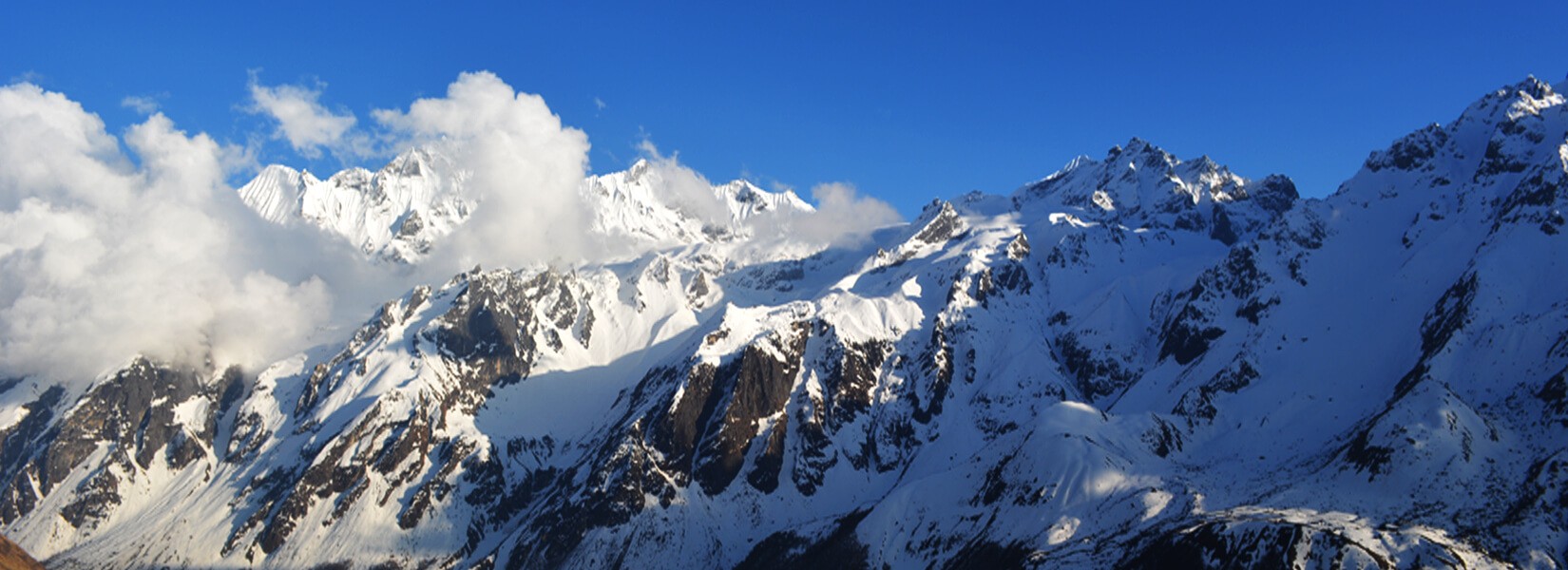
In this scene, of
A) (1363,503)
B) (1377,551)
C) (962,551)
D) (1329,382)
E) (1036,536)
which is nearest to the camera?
(1377,551)

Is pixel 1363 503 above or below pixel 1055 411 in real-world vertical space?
below

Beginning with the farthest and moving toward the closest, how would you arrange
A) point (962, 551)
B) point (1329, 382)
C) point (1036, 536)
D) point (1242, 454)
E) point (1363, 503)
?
point (1329, 382)
point (1242, 454)
point (962, 551)
point (1036, 536)
point (1363, 503)

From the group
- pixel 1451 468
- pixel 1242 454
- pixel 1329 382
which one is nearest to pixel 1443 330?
pixel 1329 382

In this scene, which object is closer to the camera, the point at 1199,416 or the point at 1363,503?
the point at 1363,503

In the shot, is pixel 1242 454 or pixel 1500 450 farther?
pixel 1242 454

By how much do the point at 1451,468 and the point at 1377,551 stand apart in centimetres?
3714

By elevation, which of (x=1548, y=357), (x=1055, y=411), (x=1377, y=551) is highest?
(x=1055, y=411)

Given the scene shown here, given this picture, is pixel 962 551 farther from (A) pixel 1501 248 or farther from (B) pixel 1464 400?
(A) pixel 1501 248

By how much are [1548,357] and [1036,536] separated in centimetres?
8251

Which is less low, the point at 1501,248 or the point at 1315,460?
the point at 1501,248

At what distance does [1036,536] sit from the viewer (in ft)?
502

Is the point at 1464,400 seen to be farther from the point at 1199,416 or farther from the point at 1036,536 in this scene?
A: the point at 1036,536

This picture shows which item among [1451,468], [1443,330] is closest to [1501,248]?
[1443,330]

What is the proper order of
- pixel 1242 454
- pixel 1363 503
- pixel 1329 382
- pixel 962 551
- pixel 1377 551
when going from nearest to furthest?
pixel 1377 551 → pixel 1363 503 → pixel 962 551 → pixel 1242 454 → pixel 1329 382
